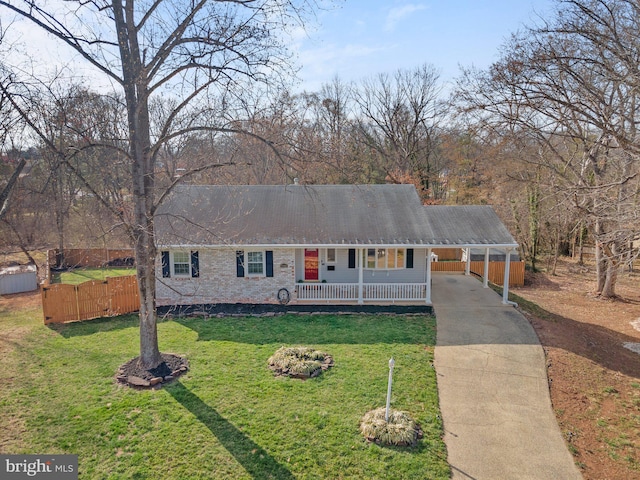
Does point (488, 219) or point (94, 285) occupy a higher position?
point (488, 219)

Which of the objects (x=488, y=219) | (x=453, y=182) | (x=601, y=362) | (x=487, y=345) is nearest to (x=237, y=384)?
(x=487, y=345)

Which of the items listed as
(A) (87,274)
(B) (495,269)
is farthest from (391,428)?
(A) (87,274)

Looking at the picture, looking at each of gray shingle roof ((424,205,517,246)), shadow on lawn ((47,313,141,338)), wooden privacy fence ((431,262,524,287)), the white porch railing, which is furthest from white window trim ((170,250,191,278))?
wooden privacy fence ((431,262,524,287))

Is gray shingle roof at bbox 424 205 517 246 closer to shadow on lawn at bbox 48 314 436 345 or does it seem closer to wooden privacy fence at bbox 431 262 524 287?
shadow on lawn at bbox 48 314 436 345

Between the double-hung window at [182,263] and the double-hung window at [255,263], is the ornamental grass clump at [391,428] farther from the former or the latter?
the double-hung window at [182,263]

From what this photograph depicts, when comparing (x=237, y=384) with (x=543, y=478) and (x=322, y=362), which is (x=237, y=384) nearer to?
(x=322, y=362)

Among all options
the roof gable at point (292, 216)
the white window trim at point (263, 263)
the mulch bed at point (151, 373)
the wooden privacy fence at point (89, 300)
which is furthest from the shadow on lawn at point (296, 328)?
the roof gable at point (292, 216)

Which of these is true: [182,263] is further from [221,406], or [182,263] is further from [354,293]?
[221,406]
